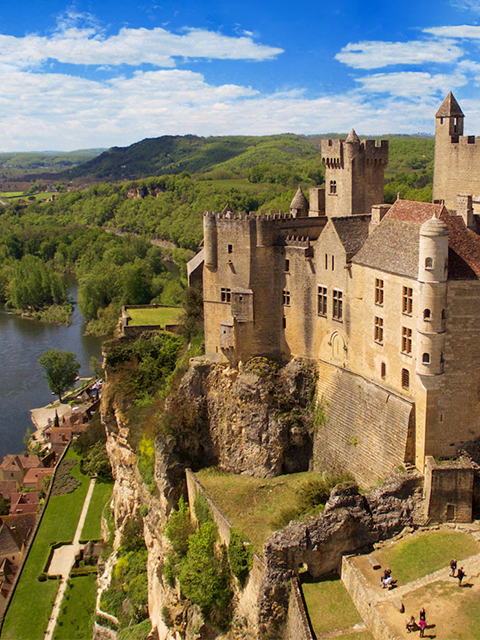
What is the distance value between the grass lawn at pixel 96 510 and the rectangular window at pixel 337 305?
79.4 feet

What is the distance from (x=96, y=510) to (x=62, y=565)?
5.49 m

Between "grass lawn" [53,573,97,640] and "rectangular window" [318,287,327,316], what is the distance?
69.9 ft

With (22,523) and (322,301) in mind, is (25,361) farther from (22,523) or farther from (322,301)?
(322,301)

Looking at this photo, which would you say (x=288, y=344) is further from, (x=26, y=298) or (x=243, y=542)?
(x=26, y=298)

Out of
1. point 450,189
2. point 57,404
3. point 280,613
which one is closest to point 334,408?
point 280,613

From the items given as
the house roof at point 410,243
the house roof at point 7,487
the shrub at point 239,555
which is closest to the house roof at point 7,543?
the house roof at point 7,487

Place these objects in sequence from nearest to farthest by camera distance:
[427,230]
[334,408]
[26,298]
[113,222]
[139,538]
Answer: [427,230] → [334,408] → [139,538] → [26,298] → [113,222]

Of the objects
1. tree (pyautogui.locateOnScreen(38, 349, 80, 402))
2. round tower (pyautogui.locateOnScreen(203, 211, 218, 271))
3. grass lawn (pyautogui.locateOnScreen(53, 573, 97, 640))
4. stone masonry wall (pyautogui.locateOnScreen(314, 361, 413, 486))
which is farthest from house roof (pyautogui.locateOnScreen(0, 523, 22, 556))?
round tower (pyautogui.locateOnScreen(203, 211, 218, 271))

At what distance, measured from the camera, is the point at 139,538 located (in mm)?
37719

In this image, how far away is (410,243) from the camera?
85.6 ft

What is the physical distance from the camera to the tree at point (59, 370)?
6481 cm

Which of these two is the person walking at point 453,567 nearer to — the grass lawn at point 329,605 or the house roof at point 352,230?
the grass lawn at point 329,605

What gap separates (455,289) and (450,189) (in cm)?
1131

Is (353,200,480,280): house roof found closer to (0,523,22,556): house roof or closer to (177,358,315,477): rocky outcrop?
(177,358,315,477): rocky outcrop
